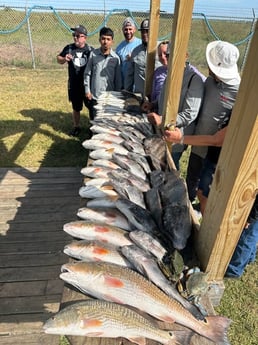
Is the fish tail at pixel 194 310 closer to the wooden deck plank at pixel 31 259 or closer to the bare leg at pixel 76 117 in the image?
the wooden deck plank at pixel 31 259

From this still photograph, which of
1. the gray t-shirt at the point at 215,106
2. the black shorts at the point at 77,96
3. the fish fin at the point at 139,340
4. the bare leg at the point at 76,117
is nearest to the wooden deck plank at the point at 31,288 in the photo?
the fish fin at the point at 139,340

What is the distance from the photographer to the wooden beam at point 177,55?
2.78 metres

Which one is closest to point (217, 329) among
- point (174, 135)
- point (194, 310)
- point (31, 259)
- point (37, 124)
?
point (194, 310)

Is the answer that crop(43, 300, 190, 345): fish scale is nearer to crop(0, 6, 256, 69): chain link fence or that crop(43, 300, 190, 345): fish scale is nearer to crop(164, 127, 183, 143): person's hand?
crop(164, 127, 183, 143): person's hand

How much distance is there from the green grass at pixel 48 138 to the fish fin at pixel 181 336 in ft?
5.86

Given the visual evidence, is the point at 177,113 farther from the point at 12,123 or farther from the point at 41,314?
the point at 12,123

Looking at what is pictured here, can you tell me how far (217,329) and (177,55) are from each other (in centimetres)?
235

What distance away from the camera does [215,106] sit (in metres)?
3.30

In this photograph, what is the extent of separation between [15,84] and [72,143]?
558cm

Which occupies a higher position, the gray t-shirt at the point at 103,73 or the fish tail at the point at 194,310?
the fish tail at the point at 194,310

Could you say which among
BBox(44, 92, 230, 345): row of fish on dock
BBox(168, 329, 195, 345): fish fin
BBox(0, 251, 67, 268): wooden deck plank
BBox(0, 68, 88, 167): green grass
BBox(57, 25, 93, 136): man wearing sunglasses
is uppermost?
BBox(44, 92, 230, 345): row of fish on dock

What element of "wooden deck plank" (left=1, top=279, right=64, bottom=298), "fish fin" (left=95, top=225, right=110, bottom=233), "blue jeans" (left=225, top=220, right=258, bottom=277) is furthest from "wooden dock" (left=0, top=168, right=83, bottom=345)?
"blue jeans" (left=225, top=220, right=258, bottom=277)

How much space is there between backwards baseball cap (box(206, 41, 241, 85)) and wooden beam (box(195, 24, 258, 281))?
62.4 inches

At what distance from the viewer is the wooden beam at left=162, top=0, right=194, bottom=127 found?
109 inches
